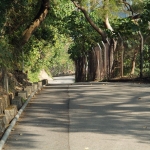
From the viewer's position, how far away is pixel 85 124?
783cm

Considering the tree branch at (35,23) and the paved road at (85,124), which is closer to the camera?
the paved road at (85,124)

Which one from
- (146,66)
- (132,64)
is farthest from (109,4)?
(146,66)

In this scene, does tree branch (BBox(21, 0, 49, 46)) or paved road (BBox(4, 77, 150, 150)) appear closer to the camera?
paved road (BBox(4, 77, 150, 150))

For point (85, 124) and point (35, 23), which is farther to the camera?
point (35, 23)

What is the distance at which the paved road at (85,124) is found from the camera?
6359 millimetres

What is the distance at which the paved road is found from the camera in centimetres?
636

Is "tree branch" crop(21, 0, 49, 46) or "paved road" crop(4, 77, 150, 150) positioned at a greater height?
"tree branch" crop(21, 0, 49, 46)

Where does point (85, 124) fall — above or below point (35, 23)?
below

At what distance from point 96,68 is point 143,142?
686 inches

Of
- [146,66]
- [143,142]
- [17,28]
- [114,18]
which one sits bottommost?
[143,142]

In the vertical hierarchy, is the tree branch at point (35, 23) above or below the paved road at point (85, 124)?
above

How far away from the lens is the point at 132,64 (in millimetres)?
22453

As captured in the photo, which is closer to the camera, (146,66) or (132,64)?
(146,66)

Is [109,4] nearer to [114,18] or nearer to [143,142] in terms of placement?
[114,18]
